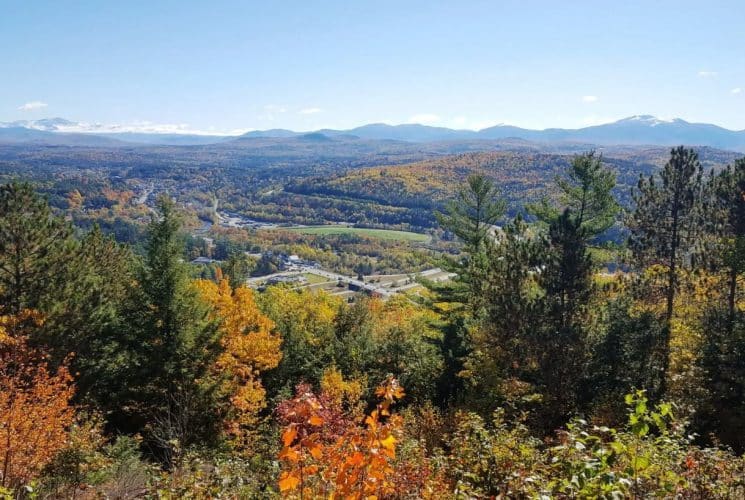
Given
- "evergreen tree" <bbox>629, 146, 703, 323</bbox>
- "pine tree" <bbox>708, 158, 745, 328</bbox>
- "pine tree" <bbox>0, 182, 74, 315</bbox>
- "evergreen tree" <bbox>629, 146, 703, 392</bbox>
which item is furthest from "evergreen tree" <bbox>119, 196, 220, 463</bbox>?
"pine tree" <bbox>708, 158, 745, 328</bbox>

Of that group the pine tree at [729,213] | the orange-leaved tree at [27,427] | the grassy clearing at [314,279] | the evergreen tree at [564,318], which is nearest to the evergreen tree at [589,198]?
the evergreen tree at [564,318]

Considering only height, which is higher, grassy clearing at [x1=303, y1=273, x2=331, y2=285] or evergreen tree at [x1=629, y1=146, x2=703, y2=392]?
evergreen tree at [x1=629, y1=146, x2=703, y2=392]

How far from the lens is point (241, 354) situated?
26203mm

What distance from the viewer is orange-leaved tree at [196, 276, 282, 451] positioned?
23125mm

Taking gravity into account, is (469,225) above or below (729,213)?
below

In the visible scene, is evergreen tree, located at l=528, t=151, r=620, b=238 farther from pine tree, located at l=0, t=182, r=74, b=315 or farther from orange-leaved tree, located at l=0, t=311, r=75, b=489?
pine tree, located at l=0, t=182, r=74, b=315

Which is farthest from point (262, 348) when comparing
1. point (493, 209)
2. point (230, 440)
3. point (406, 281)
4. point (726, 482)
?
point (406, 281)

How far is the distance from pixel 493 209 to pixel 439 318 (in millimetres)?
7716

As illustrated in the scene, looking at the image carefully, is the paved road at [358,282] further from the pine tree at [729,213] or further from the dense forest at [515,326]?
the pine tree at [729,213]

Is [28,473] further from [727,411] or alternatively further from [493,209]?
[493,209]

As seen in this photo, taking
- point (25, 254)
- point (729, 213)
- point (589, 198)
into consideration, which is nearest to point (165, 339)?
point (25, 254)

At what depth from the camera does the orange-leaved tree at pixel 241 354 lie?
23125 mm

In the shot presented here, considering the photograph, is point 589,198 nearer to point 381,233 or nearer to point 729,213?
point 729,213

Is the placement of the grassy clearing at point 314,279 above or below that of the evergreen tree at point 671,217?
below
